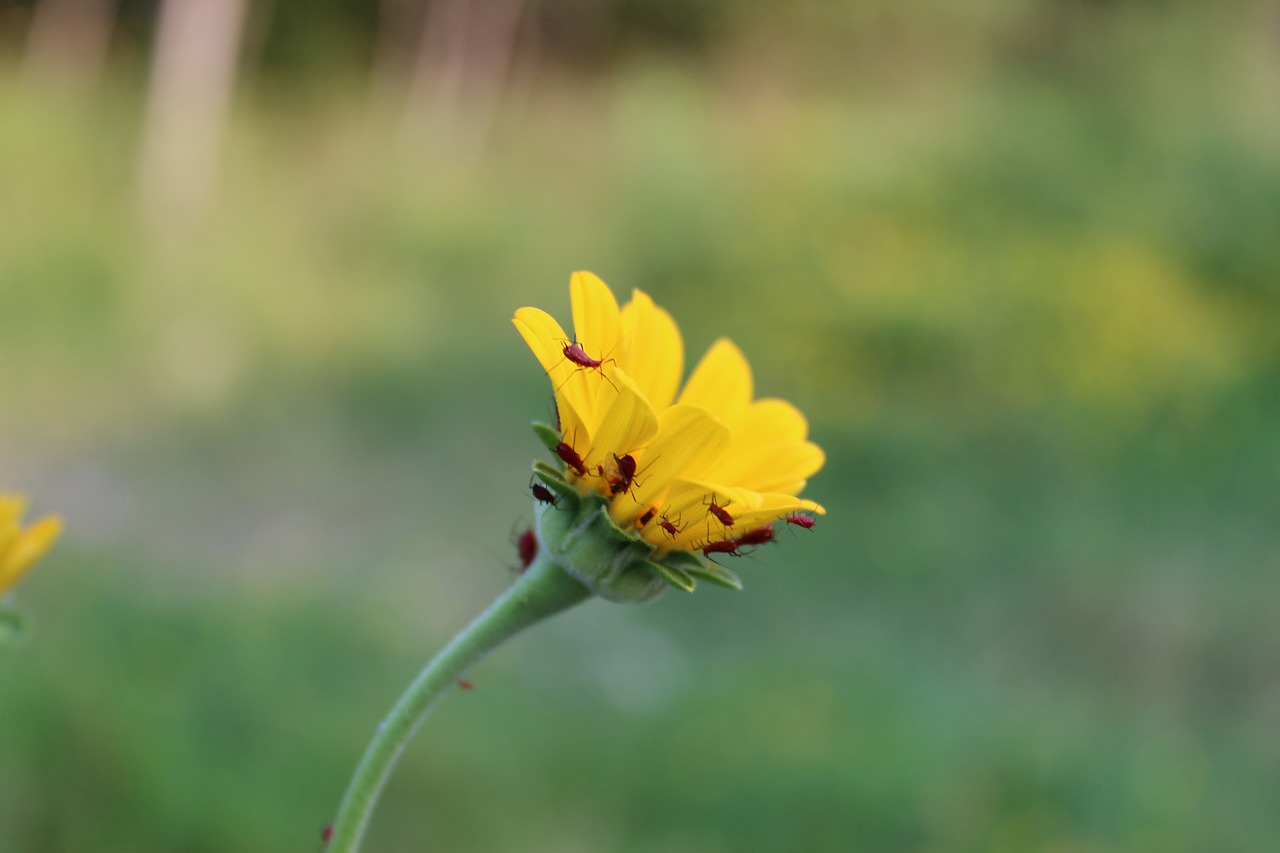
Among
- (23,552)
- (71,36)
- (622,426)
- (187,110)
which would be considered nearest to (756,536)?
(622,426)

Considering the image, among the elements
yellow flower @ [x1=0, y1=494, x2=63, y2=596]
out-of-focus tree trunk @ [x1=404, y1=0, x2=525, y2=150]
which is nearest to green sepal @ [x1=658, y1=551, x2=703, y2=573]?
yellow flower @ [x1=0, y1=494, x2=63, y2=596]

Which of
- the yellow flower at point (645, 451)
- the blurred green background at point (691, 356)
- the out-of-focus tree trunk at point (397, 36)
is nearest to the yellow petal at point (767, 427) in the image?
the yellow flower at point (645, 451)

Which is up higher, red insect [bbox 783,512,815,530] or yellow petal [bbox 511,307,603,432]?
yellow petal [bbox 511,307,603,432]

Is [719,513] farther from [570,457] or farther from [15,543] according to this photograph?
[15,543]

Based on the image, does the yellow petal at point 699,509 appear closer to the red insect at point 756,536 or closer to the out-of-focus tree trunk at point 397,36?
the red insect at point 756,536

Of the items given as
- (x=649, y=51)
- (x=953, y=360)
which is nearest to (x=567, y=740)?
(x=953, y=360)

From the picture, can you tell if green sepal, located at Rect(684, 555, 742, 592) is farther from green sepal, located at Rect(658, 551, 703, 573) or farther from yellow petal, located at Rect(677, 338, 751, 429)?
yellow petal, located at Rect(677, 338, 751, 429)

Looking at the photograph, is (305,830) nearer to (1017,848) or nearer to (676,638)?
(1017,848)

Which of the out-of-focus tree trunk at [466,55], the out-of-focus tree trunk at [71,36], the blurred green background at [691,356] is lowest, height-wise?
the blurred green background at [691,356]
